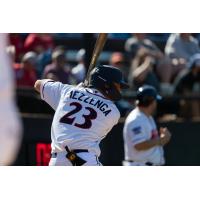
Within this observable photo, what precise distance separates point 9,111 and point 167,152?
6672 mm

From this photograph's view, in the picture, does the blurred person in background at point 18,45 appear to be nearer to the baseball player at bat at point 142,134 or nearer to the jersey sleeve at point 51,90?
the baseball player at bat at point 142,134

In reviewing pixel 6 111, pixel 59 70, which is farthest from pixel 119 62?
pixel 6 111

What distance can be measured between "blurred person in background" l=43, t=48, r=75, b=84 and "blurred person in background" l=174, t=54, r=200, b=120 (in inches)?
54.2

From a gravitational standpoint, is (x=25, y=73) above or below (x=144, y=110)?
above

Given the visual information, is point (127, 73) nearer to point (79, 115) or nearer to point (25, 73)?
point (25, 73)

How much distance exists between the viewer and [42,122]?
25.7ft

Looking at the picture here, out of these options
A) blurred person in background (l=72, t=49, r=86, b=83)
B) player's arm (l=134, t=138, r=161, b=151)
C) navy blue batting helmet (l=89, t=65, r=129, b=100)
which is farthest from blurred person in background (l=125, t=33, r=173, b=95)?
navy blue batting helmet (l=89, t=65, r=129, b=100)

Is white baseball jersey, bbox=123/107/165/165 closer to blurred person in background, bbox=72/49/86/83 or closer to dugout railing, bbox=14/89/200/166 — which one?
dugout railing, bbox=14/89/200/166

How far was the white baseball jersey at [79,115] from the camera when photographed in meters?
4.84

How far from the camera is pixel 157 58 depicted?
27.9 feet

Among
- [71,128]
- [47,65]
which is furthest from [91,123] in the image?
[47,65]

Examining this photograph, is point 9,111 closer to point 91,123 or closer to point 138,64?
point 91,123

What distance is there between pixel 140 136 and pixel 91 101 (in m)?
2.08

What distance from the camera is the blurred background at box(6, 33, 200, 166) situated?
7961mm
